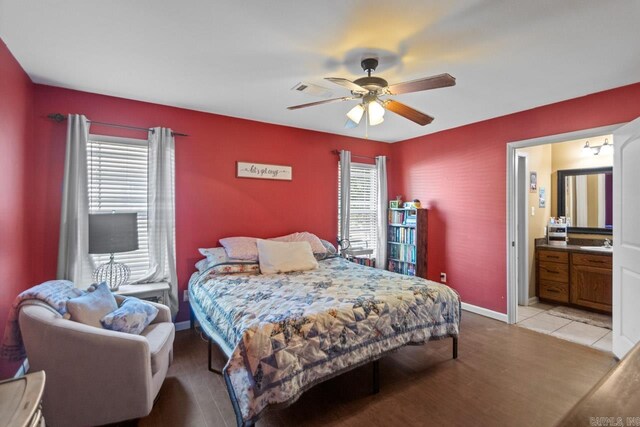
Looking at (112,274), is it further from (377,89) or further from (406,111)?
(406,111)

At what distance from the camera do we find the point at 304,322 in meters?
1.96

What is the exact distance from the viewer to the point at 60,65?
8.18 ft

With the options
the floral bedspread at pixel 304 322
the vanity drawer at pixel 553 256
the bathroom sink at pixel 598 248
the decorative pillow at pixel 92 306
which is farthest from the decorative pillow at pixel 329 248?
the bathroom sink at pixel 598 248

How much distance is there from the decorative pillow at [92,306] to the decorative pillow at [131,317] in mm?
52

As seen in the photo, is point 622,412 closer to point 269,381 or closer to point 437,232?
point 269,381

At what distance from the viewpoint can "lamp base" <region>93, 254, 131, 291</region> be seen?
2.97 m

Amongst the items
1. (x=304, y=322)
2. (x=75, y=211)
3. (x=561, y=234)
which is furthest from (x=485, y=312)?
(x=75, y=211)

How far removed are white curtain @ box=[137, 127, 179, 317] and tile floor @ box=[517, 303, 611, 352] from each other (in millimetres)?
4202

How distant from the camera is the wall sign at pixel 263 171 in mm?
3920

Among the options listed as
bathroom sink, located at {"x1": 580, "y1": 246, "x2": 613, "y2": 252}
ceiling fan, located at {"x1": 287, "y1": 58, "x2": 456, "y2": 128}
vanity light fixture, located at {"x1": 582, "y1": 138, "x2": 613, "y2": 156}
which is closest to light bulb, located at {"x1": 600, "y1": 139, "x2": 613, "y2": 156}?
vanity light fixture, located at {"x1": 582, "y1": 138, "x2": 613, "y2": 156}

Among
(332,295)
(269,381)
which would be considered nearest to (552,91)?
(332,295)

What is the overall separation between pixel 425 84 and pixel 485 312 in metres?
3.29

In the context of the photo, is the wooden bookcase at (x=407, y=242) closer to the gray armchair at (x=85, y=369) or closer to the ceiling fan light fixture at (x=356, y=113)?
the ceiling fan light fixture at (x=356, y=113)

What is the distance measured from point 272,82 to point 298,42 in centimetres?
75
